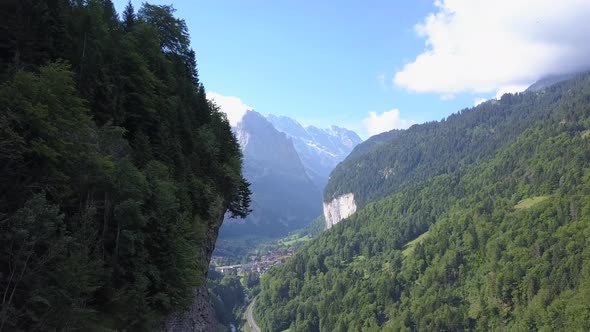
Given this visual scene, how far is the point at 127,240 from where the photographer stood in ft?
53.7

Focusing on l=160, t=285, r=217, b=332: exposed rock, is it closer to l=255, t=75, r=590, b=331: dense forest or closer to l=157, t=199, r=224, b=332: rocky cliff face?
l=157, t=199, r=224, b=332: rocky cliff face

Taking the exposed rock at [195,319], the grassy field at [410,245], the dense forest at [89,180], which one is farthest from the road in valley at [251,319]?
the dense forest at [89,180]

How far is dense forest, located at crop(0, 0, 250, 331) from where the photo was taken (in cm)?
1209

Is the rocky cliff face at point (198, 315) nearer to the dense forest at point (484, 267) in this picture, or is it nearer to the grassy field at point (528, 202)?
the dense forest at point (484, 267)

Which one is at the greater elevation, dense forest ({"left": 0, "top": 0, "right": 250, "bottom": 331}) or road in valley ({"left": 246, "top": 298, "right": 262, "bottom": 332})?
dense forest ({"left": 0, "top": 0, "right": 250, "bottom": 331})

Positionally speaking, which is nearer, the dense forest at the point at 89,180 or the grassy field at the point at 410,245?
the dense forest at the point at 89,180

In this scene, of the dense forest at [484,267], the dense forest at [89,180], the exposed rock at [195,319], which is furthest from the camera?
the dense forest at [484,267]

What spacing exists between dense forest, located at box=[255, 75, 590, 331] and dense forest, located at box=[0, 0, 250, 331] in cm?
9569

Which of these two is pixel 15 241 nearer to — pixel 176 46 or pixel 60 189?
pixel 60 189

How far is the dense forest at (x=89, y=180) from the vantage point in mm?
12086

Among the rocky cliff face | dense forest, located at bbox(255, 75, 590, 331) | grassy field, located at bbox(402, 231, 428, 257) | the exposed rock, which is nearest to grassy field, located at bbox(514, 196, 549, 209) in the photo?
dense forest, located at bbox(255, 75, 590, 331)

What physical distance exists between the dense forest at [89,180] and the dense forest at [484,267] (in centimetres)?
9569

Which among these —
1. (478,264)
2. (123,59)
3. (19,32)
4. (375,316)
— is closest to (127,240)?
(19,32)

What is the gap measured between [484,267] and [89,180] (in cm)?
13681
